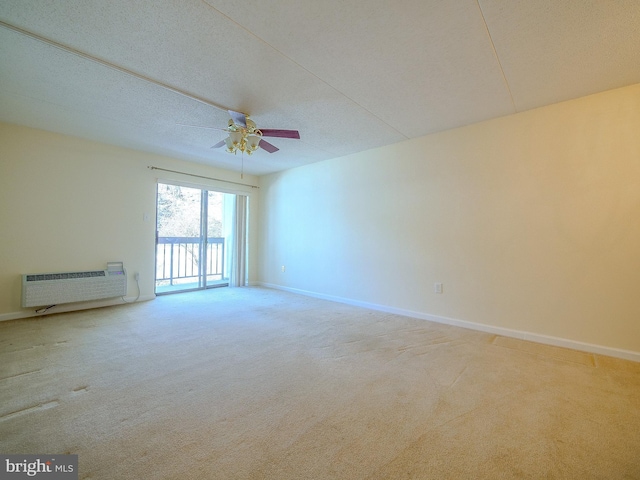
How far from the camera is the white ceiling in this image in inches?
64.1

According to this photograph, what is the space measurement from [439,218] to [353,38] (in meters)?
2.34

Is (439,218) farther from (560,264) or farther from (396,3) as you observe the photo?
(396,3)

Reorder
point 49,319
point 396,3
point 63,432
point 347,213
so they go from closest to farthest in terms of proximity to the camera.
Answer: point 63,432 → point 396,3 → point 49,319 → point 347,213

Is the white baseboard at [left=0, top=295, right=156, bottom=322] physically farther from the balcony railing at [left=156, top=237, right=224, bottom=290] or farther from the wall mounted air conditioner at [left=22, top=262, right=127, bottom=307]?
the balcony railing at [left=156, top=237, right=224, bottom=290]

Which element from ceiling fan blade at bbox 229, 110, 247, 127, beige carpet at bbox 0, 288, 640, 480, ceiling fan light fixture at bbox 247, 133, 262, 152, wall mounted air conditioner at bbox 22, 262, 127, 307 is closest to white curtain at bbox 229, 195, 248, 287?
wall mounted air conditioner at bbox 22, 262, 127, 307

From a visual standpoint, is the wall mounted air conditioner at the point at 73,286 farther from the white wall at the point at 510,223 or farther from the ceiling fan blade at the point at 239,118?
the white wall at the point at 510,223

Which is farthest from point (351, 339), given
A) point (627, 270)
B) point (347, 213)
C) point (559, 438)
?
point (627, 270)

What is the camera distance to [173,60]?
2066 millimetres

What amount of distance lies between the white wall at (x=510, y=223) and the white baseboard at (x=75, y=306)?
328 centimetres

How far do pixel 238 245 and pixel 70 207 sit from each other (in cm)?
274

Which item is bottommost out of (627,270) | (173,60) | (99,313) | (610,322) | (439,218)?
(99,313)

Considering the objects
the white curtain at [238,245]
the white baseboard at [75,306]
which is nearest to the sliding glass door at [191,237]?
the white curtain at [238,245]

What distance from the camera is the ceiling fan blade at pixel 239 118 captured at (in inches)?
94.7

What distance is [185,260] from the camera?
5.97 metres
